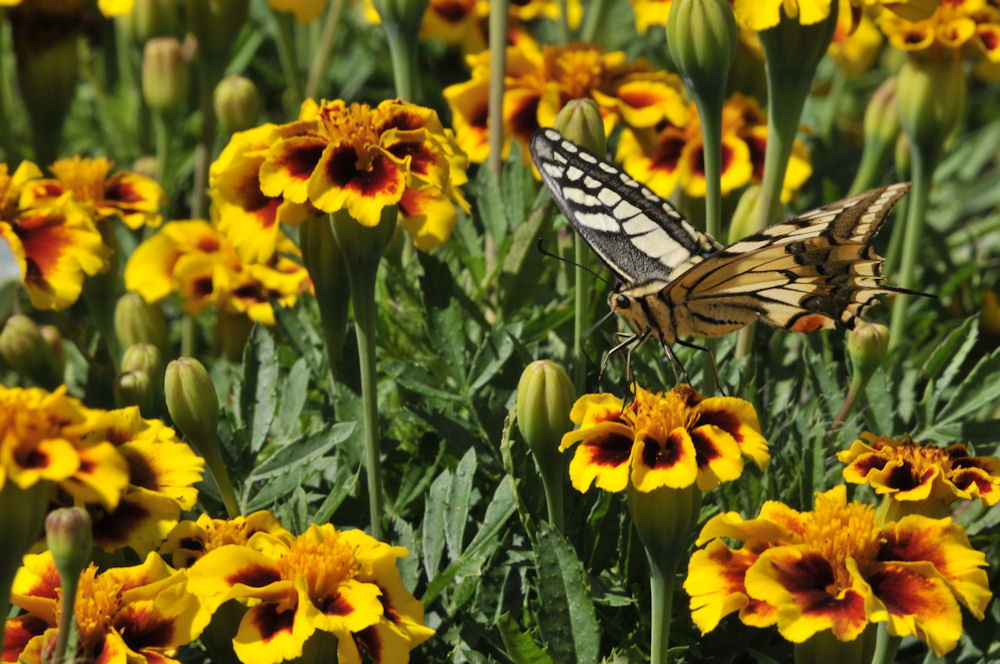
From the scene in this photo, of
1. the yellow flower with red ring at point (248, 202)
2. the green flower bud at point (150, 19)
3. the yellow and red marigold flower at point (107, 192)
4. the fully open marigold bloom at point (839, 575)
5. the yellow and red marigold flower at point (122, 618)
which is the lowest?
the yellow and red marigold flower at point (122, 618)

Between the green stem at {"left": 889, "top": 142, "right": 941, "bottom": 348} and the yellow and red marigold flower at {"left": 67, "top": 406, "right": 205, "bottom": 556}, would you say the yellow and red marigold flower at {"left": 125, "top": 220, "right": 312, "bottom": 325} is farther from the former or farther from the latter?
the green stem at {"left": 889, "top": 142, "right": 941, "bottom": 348}

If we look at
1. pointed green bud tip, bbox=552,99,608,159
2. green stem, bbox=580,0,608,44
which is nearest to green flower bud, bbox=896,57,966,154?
pointed green bud tip, bbox=552,99,608,159

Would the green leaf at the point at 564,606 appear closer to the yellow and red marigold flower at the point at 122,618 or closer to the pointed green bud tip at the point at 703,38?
the yellow and red marigold flower at the point at 122,618

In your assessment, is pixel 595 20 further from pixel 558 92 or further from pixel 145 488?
pixel 145 488

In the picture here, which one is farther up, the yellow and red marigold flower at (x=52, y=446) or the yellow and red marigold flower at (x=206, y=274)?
the yellow and red marigold flower at (x=52, y=446)

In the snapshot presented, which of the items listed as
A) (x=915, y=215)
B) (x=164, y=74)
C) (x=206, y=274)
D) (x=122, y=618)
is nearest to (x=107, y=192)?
A: (x=206, y=274)

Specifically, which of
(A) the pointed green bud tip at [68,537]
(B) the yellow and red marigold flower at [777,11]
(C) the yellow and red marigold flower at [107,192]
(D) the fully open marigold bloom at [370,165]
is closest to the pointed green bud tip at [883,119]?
(B) the yellow and red marigold flower at [777,11]

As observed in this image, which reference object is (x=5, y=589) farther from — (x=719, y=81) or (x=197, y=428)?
(x=719, y=81)

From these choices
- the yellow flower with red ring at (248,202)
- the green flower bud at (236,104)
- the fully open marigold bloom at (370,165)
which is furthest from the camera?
the green flower bud at (236,104)
